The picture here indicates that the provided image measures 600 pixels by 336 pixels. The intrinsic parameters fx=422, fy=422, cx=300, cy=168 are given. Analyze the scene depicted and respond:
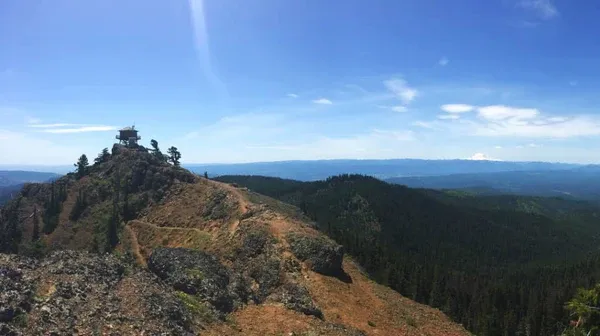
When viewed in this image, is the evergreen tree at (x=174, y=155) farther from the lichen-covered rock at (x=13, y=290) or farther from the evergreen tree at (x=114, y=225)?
the lichen-covered rock at (x=13, y=290)

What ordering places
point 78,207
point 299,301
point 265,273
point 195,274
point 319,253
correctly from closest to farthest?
point 195,274
point 299,301
point 265,273
point 319,253
point 78,207

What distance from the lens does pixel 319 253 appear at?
207 ft

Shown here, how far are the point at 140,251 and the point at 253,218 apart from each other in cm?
2616

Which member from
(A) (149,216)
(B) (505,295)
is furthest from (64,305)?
(B) (505,295)

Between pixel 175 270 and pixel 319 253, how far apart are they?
2390cm

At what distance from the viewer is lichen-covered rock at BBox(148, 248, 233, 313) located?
40.8 m

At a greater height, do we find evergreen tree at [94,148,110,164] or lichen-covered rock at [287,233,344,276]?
evergreen tree at [94,148,110,164]

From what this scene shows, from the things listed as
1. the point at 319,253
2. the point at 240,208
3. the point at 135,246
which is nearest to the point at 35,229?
the point at 135,246

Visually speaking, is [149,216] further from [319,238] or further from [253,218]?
[319,238]

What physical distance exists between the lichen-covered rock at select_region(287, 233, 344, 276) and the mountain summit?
0.19 metres


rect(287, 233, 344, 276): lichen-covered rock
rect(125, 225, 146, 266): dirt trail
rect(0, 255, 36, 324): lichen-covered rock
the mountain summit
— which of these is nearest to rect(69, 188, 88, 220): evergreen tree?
the mountain summit

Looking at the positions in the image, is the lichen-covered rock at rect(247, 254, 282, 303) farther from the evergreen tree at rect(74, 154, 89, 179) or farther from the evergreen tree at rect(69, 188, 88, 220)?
the evergreen tree at rect(74, 154, 89, 179)

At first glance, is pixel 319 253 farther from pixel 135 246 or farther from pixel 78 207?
pixel 78 207

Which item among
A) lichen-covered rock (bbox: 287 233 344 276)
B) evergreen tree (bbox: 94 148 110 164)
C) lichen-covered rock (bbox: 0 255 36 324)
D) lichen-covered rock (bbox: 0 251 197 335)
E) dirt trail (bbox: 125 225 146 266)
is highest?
evergreen tree (bbox: 94 148 110 164)
